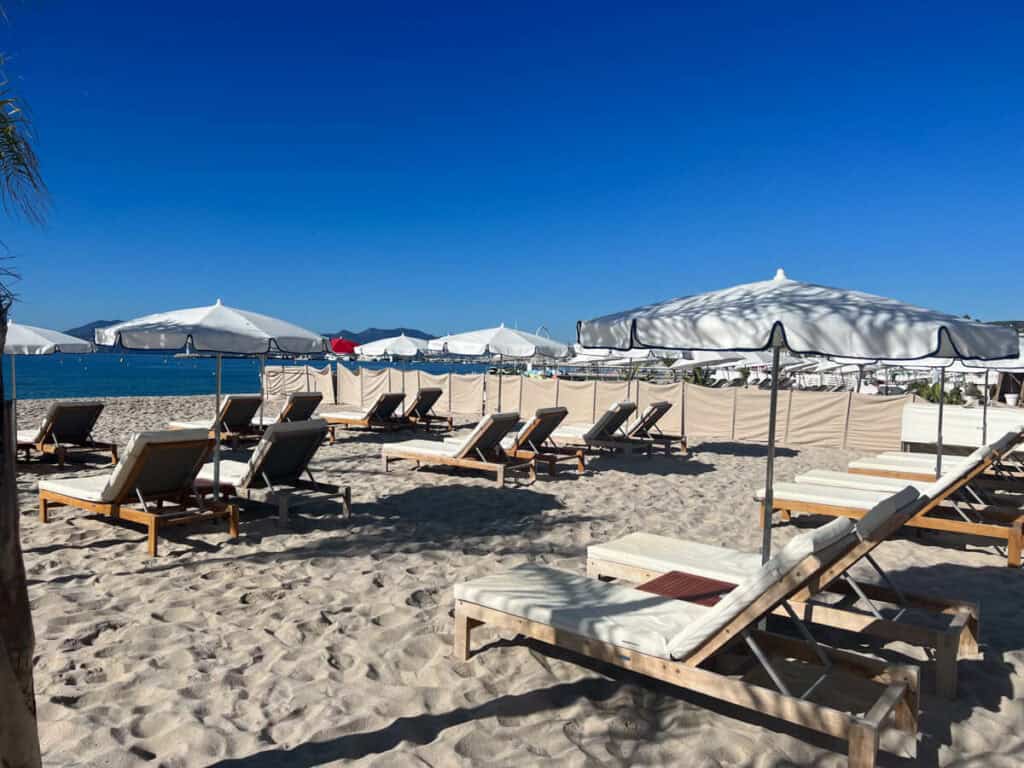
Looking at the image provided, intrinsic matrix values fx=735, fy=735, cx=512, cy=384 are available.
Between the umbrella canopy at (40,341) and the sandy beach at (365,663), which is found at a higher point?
the umbrella canopy at (40,341)

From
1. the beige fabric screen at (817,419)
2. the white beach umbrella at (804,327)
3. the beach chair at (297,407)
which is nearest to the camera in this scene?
the white beach umbrella at (804,327)

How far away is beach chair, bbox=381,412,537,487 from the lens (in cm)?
902

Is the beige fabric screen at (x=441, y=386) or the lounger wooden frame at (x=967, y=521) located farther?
the beige fabric screen at (x=441, y=386)

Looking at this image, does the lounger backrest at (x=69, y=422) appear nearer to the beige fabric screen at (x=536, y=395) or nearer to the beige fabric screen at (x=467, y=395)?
the beige fabric screen at (x=536, y=395)

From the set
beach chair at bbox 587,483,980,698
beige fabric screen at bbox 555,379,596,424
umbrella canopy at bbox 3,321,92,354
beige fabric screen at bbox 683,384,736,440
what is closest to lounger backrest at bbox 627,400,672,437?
beige fabric screen at bbox 683,384,736,440

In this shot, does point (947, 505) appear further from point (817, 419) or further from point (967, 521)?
point (817, 419)

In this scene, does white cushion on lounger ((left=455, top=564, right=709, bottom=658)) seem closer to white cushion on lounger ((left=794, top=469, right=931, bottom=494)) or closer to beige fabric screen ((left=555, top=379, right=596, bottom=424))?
white cushion on lounger ((left=794, top=469, right=931, bottom=494))

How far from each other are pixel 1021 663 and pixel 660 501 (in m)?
4.49

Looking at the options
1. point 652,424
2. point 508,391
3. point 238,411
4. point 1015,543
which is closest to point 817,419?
point 652,424

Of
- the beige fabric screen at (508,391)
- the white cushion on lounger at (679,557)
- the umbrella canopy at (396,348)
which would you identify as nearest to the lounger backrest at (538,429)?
the white cushion on lounger at (679,557)

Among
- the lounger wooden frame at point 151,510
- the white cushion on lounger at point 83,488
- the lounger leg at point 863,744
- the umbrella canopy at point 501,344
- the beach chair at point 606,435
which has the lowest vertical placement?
the lounger leg at point 863,744

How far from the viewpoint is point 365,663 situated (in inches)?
143

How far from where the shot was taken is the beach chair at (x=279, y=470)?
6.61 m

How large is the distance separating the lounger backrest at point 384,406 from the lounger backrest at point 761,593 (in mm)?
10838
